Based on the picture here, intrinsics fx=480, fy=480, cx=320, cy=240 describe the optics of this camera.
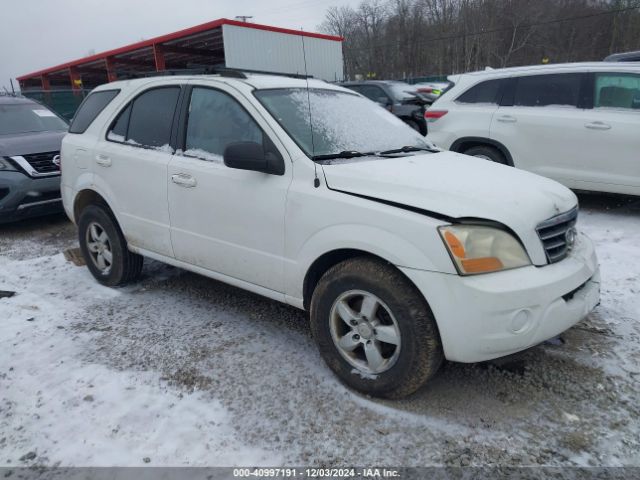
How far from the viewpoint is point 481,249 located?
2346 mm

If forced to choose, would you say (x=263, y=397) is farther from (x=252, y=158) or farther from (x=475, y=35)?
(x=475, y=35)

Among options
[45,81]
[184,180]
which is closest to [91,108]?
[184,180]

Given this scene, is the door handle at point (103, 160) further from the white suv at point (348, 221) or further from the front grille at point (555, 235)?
the front grille at point (555, 235)

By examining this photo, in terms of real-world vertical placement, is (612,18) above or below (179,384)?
above

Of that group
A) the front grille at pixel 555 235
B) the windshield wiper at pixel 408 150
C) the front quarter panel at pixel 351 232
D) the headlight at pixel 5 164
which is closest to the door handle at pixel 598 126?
the windshield wiper at pixel 408 150

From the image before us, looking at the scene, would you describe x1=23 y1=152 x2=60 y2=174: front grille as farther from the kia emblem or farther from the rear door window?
the kia emblem

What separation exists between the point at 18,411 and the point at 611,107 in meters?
6.54

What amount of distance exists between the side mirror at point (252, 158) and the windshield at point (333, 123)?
0.19 m

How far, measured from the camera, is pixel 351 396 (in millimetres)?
2738

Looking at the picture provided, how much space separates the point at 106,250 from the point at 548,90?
558 cm

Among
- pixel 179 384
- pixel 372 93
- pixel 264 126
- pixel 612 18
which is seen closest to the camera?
pixel 179 384

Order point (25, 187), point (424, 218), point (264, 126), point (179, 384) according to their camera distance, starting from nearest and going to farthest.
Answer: point (424, 218), point (179, 384), point (264, 126), point (25, 187)

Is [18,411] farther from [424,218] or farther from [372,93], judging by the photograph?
[372,93]

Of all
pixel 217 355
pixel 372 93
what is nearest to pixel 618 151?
pixel 217 355
